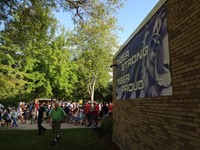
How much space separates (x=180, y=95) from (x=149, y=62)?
85.8 inches

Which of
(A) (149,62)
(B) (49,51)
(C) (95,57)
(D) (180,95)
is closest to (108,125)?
(A) (149,62)

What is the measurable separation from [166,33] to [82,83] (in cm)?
5399

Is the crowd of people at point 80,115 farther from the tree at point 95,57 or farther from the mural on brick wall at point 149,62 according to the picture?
the tree at point 95,57

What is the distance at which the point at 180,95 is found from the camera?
227 inches

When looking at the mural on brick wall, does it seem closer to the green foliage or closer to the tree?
the green foliage

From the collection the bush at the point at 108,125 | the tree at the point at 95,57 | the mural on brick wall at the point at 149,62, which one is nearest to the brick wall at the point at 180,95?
the mural on brick wall at the point at 149,62

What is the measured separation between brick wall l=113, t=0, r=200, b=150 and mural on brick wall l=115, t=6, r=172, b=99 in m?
0.26

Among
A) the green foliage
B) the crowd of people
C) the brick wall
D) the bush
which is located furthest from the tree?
the brick wall

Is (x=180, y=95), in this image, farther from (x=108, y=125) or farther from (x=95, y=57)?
(x=95, y=57)

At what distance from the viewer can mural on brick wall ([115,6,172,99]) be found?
261 inches

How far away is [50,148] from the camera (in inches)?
494

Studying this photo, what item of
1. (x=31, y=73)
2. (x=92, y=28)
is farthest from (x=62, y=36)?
(x=92, y=28)

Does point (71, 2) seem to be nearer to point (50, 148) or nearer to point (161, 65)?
point (50, 148)

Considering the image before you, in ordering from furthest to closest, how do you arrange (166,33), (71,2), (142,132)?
(71,2) < (142,132) < (166,33)
